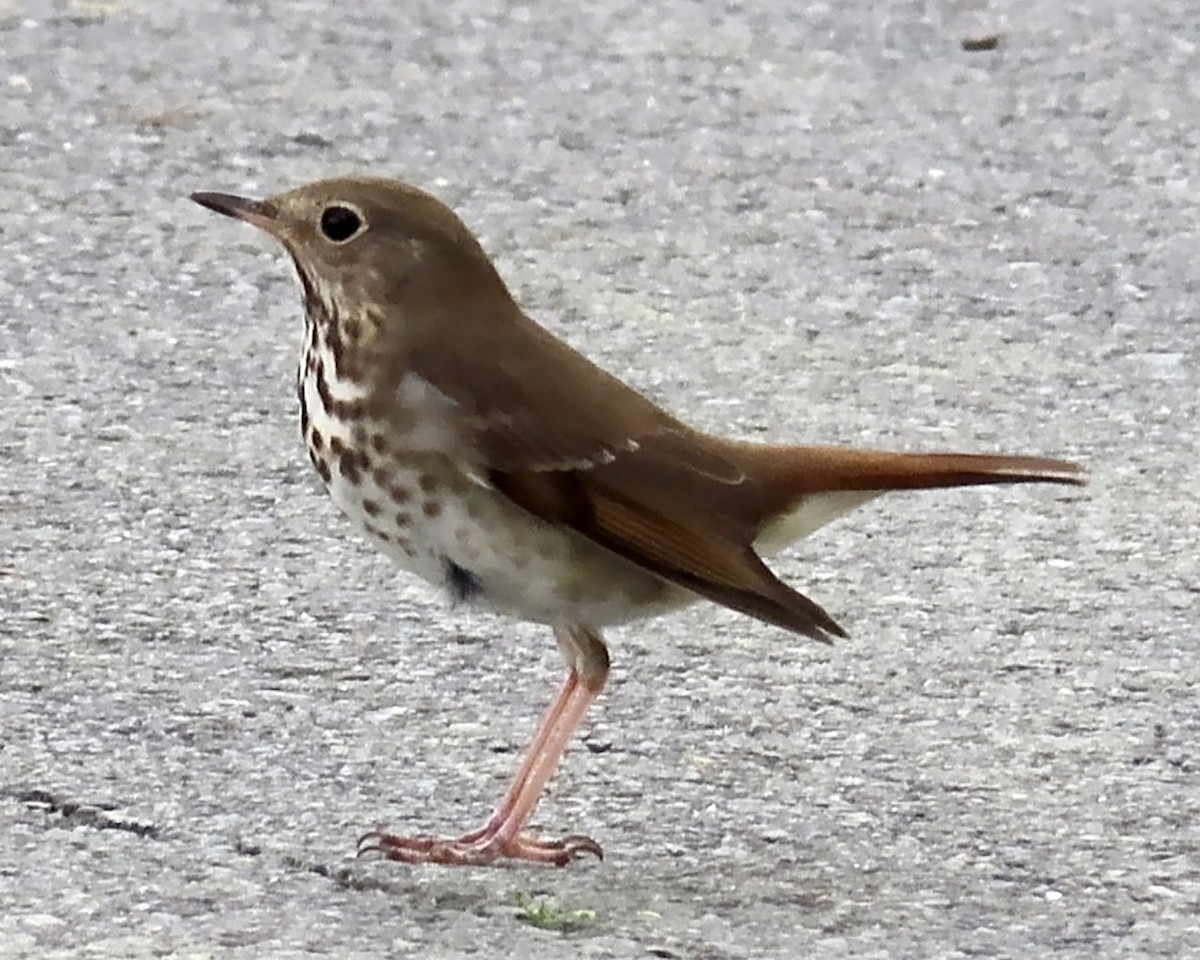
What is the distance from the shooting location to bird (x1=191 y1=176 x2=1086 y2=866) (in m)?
4.30

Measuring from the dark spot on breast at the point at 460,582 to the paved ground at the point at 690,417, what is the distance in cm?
38

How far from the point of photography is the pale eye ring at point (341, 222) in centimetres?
448

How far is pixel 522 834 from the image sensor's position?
4.42 metres

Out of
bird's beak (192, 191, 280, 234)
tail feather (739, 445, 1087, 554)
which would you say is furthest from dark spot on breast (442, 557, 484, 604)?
bird's beak (192, 191, 280, 234)

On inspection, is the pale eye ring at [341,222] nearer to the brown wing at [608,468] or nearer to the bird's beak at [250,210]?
the bird's beak at [250,210]

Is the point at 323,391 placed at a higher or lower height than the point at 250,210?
lower

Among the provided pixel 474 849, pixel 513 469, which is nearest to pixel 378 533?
pixel 513 469

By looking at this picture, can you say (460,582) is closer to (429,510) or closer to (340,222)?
(429,510)

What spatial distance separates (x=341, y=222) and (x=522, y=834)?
0.95 meters

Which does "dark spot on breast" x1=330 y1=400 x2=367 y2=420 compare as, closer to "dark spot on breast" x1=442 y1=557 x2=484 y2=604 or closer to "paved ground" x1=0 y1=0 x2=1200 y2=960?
"dark spot on breast" x1=442 y1=557 x2=484 y2=604

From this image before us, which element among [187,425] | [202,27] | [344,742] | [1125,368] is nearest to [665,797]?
[344,742]

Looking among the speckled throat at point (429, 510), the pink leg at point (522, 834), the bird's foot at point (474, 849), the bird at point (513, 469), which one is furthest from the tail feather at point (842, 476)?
the bird's foot at point (474, 849)

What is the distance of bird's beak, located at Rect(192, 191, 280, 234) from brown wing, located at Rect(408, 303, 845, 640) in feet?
1.11

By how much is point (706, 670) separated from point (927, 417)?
52.9 inches
